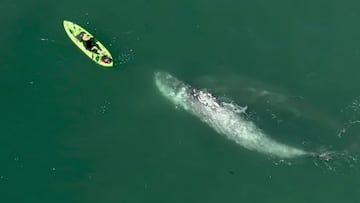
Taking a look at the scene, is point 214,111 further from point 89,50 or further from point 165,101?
point 89,50

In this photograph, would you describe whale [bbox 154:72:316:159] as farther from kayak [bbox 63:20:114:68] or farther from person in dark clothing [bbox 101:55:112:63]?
kayak [bbox 63:20:114:68]

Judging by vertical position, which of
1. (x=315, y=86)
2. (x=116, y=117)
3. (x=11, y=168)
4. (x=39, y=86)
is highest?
(x=315, y=86)

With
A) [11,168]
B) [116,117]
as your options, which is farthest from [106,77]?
[11,168]

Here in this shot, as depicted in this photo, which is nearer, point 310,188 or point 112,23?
point 310,188

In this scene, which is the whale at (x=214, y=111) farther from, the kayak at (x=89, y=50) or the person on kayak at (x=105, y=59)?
the kayak at (x=89, y=50)

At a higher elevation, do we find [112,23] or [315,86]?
[315,86]

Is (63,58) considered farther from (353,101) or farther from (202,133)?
(353,101)

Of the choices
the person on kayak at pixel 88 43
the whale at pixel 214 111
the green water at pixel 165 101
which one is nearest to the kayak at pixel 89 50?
the person on kayak at pixel 88 43
